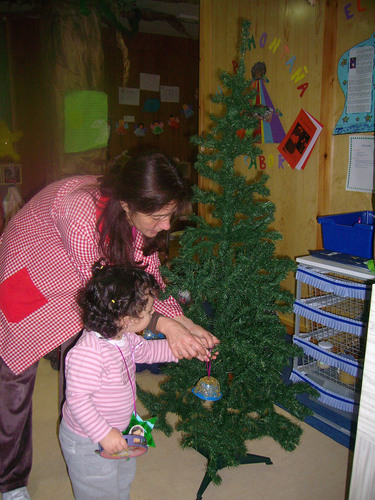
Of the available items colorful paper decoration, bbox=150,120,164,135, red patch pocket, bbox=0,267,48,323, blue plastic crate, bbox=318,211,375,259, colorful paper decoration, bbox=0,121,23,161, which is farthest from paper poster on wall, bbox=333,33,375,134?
colorful paper decoration, bbox=0,121,23,161

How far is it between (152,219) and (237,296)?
0.40m

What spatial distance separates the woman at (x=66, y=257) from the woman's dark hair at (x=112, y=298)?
99 millimetres

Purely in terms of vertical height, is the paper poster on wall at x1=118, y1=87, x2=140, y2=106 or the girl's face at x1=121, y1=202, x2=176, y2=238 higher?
the paper poster on wall at x1=118, y1=87, x2=140, y2=106

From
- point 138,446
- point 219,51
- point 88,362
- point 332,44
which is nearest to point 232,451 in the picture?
point 138,446

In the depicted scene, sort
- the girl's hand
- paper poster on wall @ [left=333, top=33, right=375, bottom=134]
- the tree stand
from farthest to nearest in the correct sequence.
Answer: paper poster on wall @ [left=333, top=33, right=375, bottom=134] < the tree stand < the girl's hand

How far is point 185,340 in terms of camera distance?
1.24 meters

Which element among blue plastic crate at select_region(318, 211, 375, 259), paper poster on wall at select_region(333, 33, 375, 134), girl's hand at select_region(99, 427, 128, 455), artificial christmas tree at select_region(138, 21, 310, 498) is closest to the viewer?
girl's hand at select_region(99, 427, 128, 455)

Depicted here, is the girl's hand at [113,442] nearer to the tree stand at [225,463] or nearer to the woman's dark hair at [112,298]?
the woman's dark hair at [112,298]

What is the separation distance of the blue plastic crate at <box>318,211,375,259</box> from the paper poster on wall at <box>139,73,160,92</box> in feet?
11.5

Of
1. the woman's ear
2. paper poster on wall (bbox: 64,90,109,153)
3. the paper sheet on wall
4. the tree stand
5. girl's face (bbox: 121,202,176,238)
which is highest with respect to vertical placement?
paper poster on wall (bbox: 64,90,109,153)

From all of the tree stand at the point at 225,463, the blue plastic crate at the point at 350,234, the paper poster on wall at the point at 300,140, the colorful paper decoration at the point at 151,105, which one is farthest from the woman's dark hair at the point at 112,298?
the colorful paper decoration at the point at 151,105

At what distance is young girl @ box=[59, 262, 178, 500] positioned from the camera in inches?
42.7

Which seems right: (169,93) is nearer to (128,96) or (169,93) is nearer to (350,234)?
(128,96)

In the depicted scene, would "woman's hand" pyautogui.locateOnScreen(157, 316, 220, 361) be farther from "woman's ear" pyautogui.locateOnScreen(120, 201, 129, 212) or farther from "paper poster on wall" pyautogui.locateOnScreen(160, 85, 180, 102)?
"paper poster on wall" pyautogui.locateOnScreen(160, 85, 180, 102)
